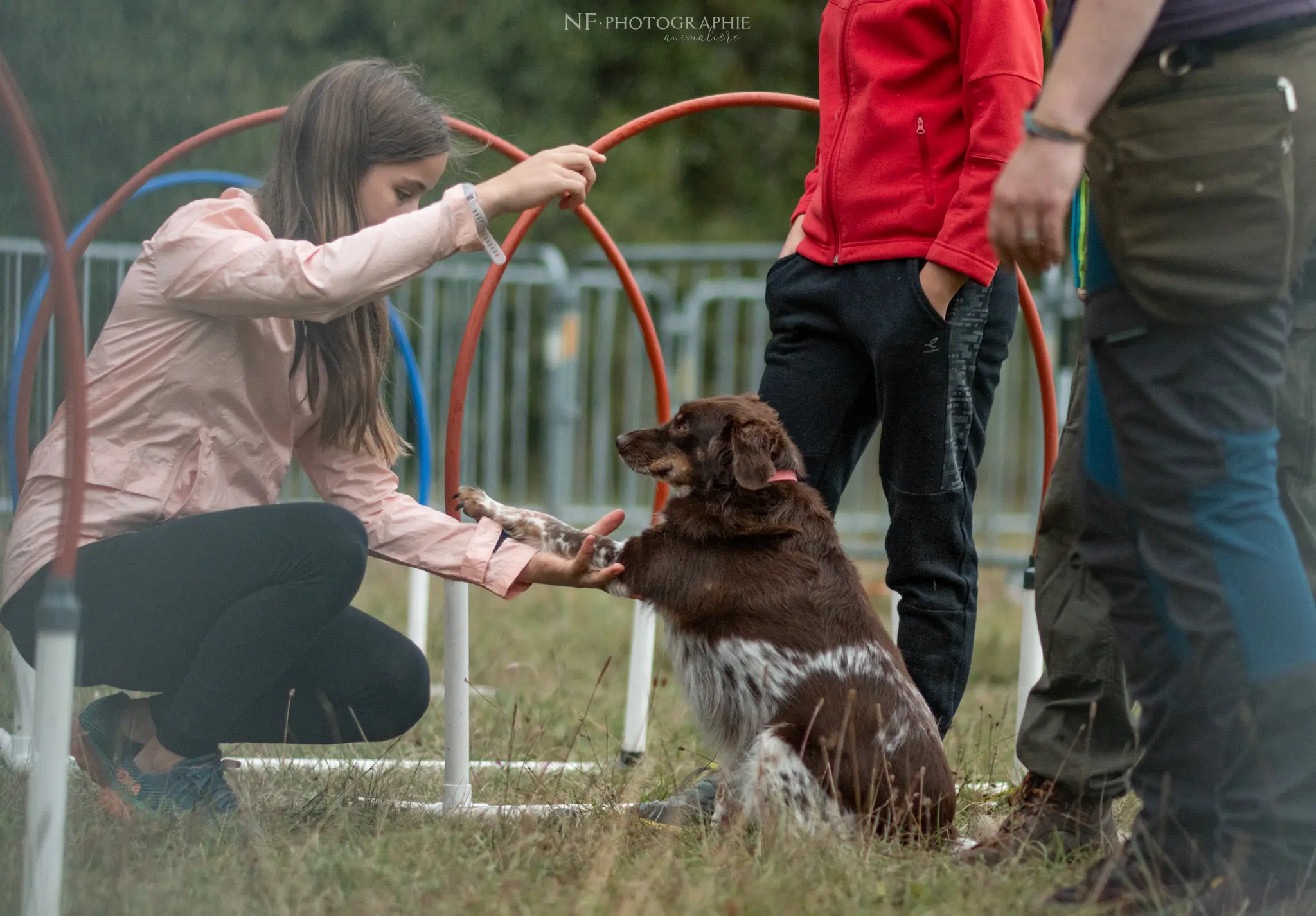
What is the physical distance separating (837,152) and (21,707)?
2.36 m

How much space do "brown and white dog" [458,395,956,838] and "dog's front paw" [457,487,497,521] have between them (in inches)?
14.4

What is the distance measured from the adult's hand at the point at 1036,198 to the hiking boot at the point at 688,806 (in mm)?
1431

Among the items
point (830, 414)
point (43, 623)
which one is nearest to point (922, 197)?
point (830, 414)

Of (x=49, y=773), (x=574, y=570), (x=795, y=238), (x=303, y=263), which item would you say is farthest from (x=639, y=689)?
(x=49, y=773)

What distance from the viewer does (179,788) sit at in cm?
275

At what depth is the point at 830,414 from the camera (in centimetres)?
313

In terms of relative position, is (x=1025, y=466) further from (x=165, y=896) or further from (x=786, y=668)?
(x=165, y=896)

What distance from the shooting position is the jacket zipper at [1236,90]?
198 cm

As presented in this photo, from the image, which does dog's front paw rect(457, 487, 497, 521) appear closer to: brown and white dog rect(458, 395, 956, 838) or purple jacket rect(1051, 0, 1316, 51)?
brown and white dog rect(458, 395, 956, 838)

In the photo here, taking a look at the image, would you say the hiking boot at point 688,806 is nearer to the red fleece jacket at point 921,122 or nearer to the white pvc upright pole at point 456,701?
the white pvc upright pole at point 456,701

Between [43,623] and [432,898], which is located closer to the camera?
[43,623]

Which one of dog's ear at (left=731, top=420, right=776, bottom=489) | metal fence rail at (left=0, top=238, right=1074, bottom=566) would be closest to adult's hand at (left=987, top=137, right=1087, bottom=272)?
dog's ear at (left=731, top=420, right=776, bottom=489)

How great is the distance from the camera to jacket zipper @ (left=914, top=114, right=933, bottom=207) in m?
2.89

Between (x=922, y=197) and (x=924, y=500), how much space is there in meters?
0.69
